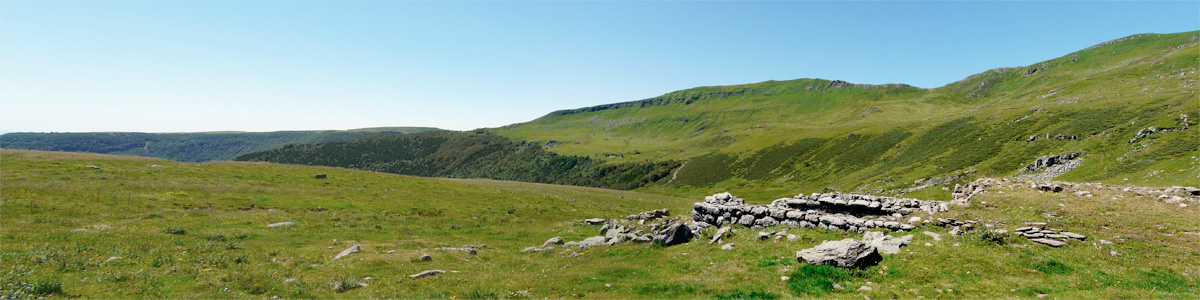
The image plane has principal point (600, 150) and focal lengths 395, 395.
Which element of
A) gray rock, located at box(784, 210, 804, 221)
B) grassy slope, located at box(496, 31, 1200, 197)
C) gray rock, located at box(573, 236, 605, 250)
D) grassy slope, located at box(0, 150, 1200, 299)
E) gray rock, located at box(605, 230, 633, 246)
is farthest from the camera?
grassy slope, located at box(496, 31, 1200, 197)

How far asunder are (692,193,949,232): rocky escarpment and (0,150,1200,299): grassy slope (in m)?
1.71

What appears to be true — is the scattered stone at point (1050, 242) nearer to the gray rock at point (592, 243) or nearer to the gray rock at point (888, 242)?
the gray rock at point (888, 242)

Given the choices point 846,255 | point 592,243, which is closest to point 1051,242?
point 846,255

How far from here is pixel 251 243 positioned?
2434 centimetres

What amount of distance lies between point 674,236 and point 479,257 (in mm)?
12519

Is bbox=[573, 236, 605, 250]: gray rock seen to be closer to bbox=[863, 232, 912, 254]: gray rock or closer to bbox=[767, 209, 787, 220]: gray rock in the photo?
bbox=[767, 209, 787, 220]: gray rock

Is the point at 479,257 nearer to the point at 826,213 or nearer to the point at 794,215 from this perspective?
the point at 794,215

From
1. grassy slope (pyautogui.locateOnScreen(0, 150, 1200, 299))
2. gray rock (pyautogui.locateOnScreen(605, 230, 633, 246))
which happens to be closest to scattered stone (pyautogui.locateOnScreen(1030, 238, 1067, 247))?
grassy slope (pyautogui.locateOnScreen(0, 150, 1200, 299))

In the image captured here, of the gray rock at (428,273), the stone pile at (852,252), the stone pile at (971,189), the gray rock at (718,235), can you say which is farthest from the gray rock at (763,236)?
the gray rock at (428,273)

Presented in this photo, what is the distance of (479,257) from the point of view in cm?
2480

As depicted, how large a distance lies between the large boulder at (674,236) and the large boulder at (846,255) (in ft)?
30.5

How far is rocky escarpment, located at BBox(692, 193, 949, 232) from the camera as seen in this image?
74.5 feet

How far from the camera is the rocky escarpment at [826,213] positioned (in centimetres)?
2270

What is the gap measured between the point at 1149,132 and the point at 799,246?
75672 mm
